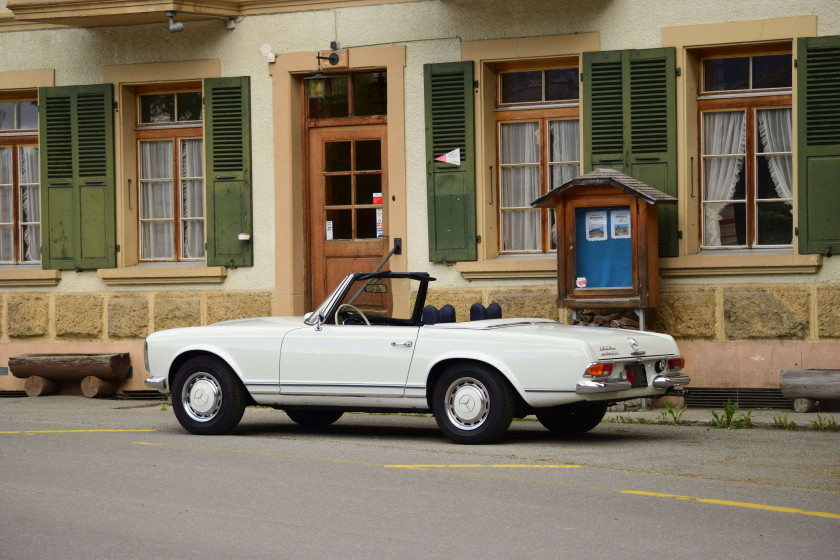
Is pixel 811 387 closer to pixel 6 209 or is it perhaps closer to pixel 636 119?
pixel 636 119

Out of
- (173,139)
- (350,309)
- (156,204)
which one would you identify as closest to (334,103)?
(173,139)

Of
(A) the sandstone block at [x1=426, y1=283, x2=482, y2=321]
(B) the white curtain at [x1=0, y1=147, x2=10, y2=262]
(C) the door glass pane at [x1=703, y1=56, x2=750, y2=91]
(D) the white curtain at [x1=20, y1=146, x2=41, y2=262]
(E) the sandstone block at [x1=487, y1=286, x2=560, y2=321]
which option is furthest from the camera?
(B) the white curtain at [x1=0, y1=147, x2=10, y2=262]

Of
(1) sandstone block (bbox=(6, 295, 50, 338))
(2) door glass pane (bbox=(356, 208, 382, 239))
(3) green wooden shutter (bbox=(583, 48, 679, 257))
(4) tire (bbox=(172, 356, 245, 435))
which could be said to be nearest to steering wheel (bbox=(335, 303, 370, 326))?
(4) tire (bbox=(172, 356, 245, 435))

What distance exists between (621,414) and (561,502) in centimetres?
585

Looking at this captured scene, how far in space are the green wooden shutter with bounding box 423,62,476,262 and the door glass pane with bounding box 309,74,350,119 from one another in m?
1.25

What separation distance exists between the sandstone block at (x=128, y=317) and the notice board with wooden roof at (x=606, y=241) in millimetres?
5167

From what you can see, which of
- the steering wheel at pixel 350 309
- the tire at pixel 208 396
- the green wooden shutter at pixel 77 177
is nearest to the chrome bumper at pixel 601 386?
the steering wheel at pixel 350 309

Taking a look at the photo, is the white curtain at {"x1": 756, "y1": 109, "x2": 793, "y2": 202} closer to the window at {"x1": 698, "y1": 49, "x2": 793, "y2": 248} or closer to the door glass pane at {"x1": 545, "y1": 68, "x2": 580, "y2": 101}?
the window at {"x1": 698, "y1": 49, "x2": 793, "y2": 248}

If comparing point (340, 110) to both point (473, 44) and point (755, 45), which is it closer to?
point (473, 44)

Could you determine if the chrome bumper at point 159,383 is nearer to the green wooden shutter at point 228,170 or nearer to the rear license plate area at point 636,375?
the rear license plate area at point 636,375

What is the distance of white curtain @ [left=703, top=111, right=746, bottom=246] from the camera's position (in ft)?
47.5

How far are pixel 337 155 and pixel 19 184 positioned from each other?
169 inches

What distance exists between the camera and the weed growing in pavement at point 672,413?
12.5 meters

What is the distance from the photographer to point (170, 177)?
1680cm
